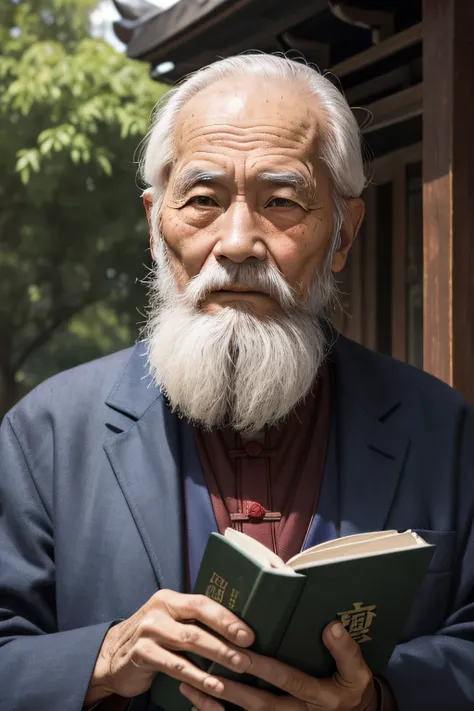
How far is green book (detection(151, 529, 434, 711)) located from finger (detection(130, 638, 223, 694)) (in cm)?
3

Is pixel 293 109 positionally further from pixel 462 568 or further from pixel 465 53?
pixel 465 53

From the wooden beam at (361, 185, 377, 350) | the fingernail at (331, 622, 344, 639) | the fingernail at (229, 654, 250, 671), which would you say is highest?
the fingernail at (331, 622, 344, 639)

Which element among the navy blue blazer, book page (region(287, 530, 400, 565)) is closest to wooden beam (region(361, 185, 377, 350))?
the navy blue blazer

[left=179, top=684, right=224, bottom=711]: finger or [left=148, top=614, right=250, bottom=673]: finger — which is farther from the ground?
[left=148, top=614, right=250, bottom=673]: finger

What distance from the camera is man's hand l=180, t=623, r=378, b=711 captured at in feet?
6.90

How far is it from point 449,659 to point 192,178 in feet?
4.43

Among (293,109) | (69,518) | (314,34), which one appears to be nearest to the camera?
(69,518)

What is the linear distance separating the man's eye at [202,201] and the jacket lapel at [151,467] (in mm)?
476

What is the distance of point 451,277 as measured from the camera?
437 centimetres

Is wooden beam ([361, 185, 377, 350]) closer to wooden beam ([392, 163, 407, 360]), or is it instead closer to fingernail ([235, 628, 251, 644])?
wooden beam ([392, 163, 407, 360])

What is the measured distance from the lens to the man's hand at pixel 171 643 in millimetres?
2066

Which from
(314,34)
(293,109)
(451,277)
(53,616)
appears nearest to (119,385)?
(53,616)

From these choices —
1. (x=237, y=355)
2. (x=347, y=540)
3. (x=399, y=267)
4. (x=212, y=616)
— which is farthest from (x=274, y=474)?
(x=399, y=267)

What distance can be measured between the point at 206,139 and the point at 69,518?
1.03 meters
